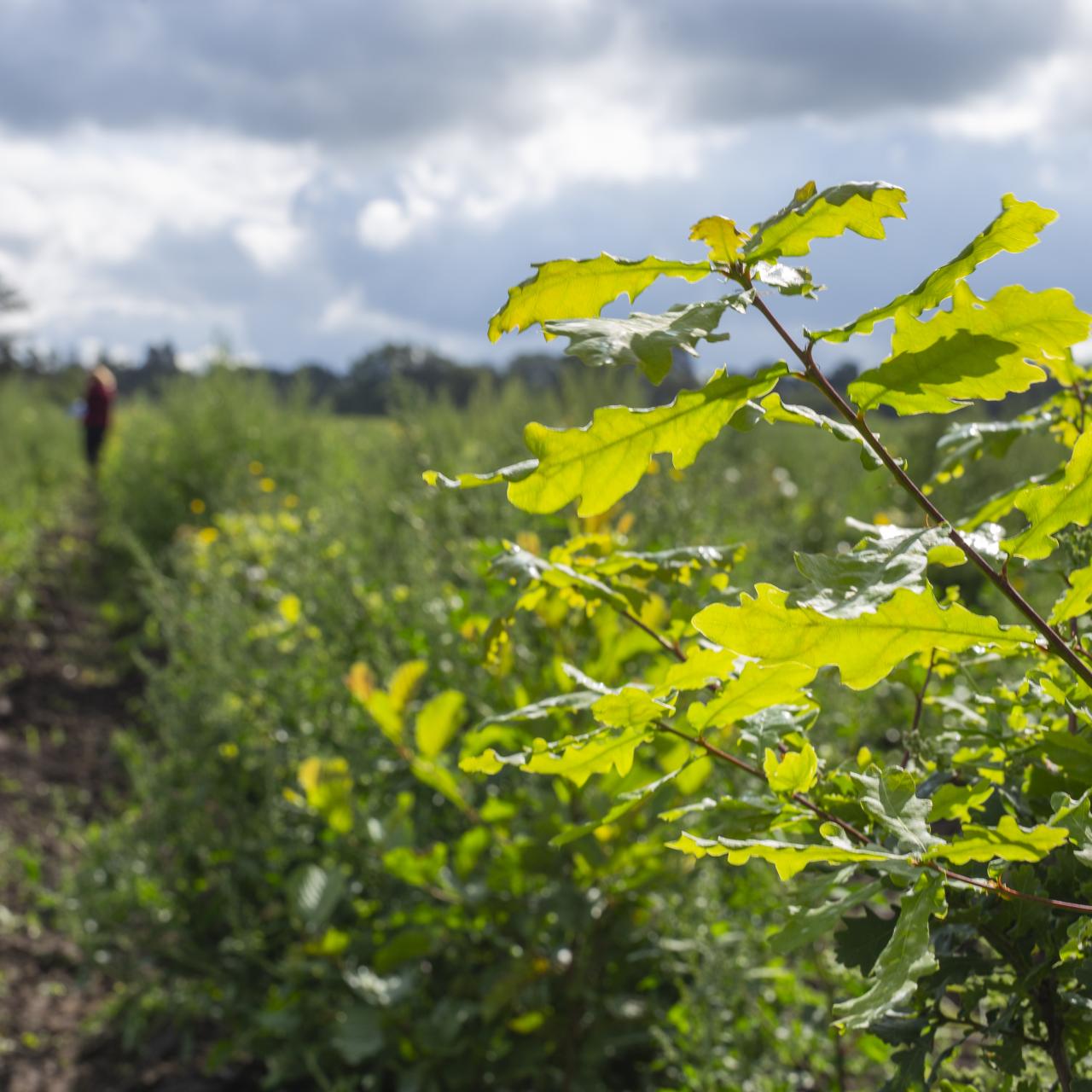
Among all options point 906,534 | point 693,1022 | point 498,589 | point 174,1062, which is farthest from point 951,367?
point 174,1062

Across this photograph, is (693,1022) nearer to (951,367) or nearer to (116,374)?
(951,367)

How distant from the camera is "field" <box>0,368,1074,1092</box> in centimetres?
210

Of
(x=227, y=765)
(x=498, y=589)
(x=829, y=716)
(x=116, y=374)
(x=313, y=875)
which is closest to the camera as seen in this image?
(x=498, y=589)

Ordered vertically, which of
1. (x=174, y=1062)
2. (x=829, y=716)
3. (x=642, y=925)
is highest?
(x=829, y=716)

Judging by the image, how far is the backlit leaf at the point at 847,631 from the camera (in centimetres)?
74

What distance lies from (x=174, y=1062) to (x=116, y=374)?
50384 mm

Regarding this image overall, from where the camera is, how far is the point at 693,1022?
6.65ft

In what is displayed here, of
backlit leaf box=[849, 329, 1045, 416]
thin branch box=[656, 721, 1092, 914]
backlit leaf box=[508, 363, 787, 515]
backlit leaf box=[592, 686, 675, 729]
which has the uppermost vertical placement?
backlit leaf box=[849, 329, 1045, 416]

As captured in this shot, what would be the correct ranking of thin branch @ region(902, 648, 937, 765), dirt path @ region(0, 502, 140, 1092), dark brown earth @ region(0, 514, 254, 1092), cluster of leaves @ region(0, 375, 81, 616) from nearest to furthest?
1. thin branch @ region(902, 648, 937, 765)
2. dark brown earth @ region(0, 514, 254, 1092)
3. dirt path @ region(0, 502, 140, 1092)
4. cluster of leaves @ region(0, 375, 81, 616)

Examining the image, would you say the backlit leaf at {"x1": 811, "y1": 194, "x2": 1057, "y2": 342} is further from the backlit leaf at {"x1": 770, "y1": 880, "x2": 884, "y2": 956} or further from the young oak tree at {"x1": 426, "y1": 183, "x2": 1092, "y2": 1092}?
the backlit leaf at {"x1": 770, "y1": 880, "x2": 884, "y2": 956}

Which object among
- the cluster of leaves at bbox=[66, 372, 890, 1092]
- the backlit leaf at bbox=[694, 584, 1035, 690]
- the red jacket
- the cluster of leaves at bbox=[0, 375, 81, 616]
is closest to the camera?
the backlit leaf at bbox=[694, 584, 1035, 690]

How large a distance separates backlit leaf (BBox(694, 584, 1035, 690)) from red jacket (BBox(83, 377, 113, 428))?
13.5 metres

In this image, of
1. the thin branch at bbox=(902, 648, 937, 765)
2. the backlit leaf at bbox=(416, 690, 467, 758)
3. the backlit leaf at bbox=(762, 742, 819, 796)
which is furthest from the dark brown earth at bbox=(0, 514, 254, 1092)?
the backlit leaf at bbox=(762, 742, 819, 796)

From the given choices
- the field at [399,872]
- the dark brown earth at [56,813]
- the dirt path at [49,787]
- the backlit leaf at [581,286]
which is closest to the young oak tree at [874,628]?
the backlit leaf at [581,286]
